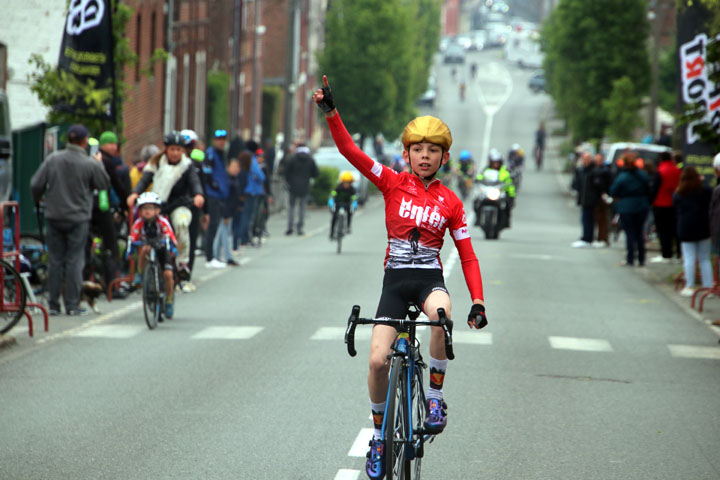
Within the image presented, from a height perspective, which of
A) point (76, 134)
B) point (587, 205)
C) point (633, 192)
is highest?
point (76, 134)

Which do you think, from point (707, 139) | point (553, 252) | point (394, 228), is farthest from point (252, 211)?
point (394, 228)

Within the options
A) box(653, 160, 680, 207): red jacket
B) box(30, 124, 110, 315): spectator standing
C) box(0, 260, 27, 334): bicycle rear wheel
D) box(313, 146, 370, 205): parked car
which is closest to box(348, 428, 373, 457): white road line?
box(0, 260, 27, 334): bicycle rear wheel

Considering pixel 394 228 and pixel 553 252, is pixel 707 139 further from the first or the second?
pixel 394 228

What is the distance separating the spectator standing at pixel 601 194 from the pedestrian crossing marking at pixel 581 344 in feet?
47.6

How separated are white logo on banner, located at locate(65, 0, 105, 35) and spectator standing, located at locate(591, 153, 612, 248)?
12.8 meters

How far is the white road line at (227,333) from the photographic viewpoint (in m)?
13.4

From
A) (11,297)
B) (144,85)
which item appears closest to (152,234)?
(11,297)

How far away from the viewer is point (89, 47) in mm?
18578

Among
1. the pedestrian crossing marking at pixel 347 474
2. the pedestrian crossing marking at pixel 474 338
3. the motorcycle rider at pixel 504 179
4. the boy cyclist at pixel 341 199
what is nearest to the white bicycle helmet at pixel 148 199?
the pedestrian crossing marking at pixel 474 338

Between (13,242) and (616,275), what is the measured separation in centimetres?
1116

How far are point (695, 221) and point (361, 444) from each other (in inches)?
427

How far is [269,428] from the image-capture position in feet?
28.8

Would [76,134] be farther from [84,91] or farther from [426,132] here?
[426,132]

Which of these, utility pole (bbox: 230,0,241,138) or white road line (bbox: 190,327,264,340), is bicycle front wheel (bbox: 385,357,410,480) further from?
utility pole (bbox: 230,0,241,138)
